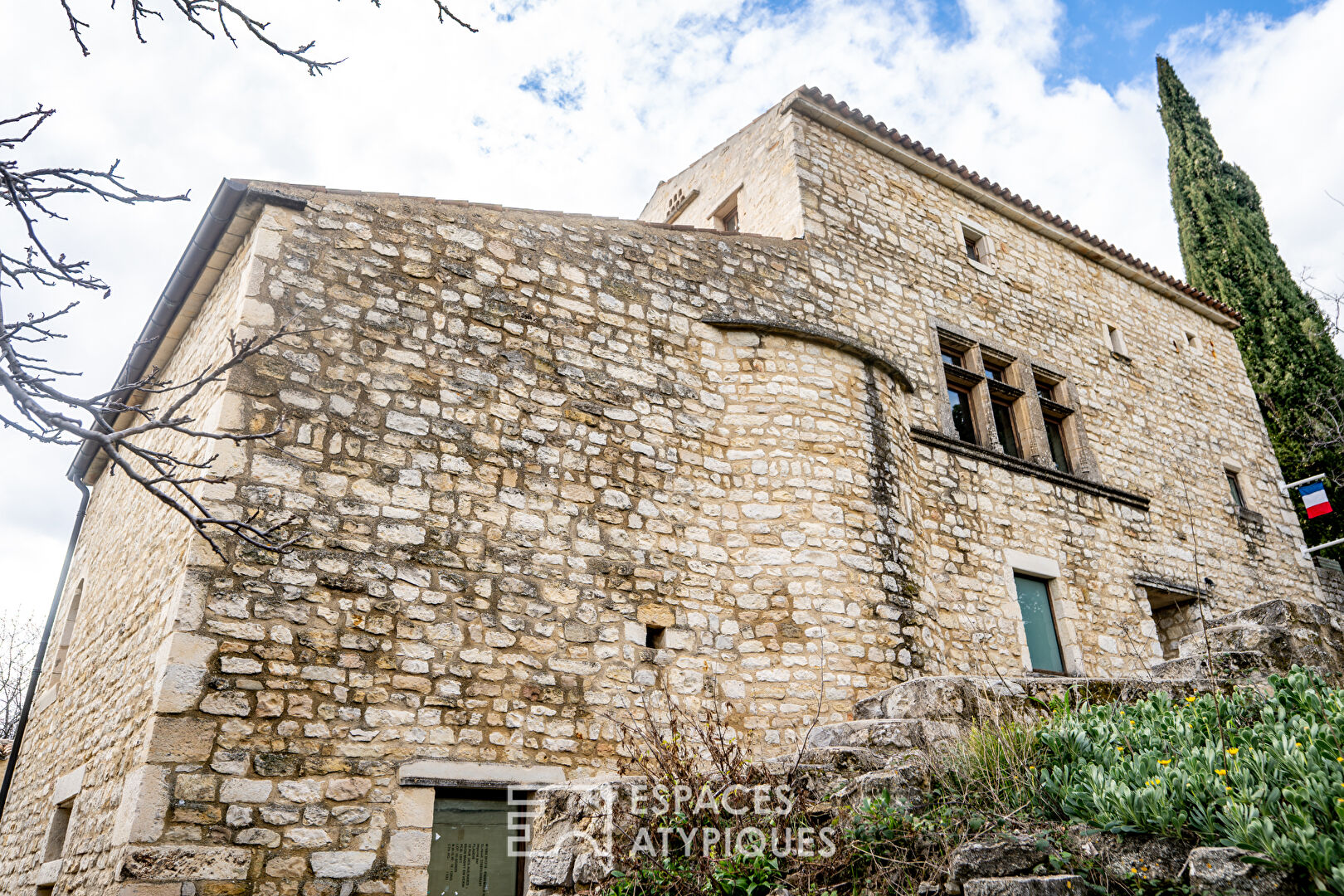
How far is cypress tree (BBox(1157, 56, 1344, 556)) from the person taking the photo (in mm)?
14531

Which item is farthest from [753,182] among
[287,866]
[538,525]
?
[287,866]

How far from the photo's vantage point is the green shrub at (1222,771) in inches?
110

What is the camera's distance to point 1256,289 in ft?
51.7

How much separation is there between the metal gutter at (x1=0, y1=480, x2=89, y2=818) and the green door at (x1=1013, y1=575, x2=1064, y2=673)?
1042 cm

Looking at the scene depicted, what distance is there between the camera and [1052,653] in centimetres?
855

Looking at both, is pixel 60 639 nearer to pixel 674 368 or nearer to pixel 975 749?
pixel 674 368

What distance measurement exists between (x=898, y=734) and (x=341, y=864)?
3.17m

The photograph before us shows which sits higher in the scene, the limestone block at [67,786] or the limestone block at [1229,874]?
the limestone block at [67,786]

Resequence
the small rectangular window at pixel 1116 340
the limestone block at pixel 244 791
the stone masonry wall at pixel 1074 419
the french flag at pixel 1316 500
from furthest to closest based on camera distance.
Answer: the small rectangular window at pixel 1116 340
the french flag at pixel 1316 500
the stone masonry wall at pixel 1074 419
the limestone block at pixel 244 791

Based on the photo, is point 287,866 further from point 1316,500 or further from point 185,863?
point 1316,500

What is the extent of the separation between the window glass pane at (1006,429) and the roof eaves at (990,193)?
293 centimetres

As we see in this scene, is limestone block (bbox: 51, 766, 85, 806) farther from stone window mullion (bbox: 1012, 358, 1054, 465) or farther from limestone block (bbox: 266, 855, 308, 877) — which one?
stone window mullion (bbox: 1012, 358, 1054, 465)

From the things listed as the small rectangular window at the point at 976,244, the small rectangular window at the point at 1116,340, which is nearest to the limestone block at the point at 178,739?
the small rectangular window at the point at 976,244

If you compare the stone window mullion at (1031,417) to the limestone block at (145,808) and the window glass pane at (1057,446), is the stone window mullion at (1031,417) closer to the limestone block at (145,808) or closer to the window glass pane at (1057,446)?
the window glass pane at (1057,446)
